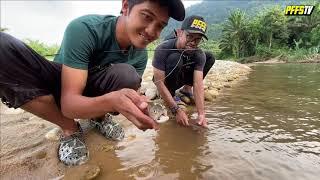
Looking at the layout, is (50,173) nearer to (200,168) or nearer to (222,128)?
(200,168)

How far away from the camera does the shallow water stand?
83.5 inches

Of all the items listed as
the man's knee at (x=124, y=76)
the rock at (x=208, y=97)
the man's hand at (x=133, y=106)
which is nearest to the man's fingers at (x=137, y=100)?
the man's hand at (x=133, y=106)

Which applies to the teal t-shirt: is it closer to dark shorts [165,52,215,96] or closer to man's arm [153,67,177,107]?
man's arm [153,67,177,107]

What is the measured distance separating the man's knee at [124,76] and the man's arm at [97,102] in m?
0.32

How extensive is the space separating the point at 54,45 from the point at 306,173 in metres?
17.0

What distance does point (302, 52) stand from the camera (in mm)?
28422

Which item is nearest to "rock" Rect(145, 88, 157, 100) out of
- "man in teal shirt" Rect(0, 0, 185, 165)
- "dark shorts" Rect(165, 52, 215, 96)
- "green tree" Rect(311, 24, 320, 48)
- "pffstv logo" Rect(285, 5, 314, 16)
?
"dark shorts" Rect(165, 52, 215, 96)

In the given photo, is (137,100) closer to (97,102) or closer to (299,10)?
(97,102)

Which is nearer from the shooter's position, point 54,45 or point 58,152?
point 58,152

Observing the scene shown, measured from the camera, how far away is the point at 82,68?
76.2 inches

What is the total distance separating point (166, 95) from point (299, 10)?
3535 centimetres

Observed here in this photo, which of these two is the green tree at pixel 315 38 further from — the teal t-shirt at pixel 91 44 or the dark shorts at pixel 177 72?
the teal t-shirt at pixel 91 44

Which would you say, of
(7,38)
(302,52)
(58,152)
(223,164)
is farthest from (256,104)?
(302,52)

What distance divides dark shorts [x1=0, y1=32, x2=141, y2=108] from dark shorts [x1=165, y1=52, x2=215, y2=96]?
1444mm
